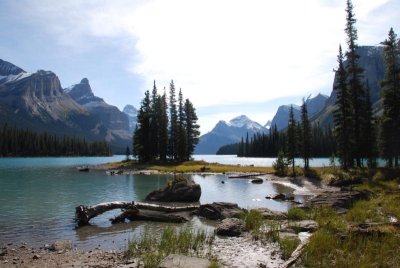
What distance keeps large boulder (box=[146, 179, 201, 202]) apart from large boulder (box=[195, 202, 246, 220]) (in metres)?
8.20

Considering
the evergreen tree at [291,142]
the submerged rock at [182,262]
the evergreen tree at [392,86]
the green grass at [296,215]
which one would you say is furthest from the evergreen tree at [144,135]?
the submerged rock at [182,262]

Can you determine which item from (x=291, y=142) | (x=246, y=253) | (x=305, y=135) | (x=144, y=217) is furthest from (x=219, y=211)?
(x=305, y=135)

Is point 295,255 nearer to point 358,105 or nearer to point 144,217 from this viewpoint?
point 144,217

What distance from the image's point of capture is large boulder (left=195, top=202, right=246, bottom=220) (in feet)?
78.6

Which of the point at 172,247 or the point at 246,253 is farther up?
the point at 172,247

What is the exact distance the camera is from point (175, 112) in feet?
349

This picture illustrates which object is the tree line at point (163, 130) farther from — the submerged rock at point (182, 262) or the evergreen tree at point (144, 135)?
the submerged rock at point (182, 262)

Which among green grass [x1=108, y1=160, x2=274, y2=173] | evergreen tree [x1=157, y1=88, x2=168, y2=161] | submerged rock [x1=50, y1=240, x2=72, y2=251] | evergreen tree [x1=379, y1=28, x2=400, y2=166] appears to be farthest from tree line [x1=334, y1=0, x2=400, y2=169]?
evergreen tree [x1=157, y1=88, x2=168, y2=161]

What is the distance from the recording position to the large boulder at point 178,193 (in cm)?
3425

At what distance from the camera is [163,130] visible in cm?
10019

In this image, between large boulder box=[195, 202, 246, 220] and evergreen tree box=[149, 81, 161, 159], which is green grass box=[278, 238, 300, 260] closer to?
large boulder box=[195, 202, 246, 220]

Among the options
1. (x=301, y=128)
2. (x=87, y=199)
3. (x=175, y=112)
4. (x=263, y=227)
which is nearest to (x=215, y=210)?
(x=263, y=227)

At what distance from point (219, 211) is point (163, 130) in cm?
7683

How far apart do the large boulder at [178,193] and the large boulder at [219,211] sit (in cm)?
820
